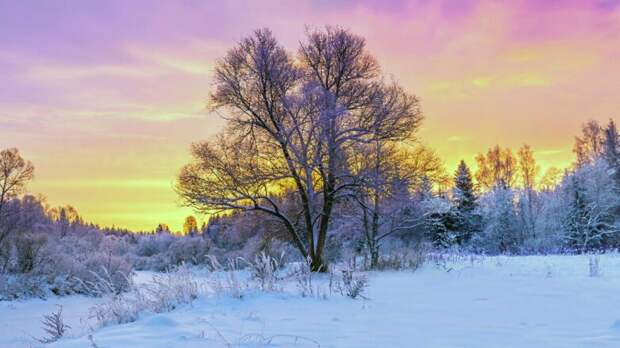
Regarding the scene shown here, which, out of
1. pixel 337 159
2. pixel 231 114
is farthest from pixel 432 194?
pixel 231 114

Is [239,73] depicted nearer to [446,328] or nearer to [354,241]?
[446,328]

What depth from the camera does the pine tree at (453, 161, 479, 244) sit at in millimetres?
39312

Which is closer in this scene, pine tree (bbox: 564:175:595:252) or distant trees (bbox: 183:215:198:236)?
pine tree (bbox: 564:175:595:252)

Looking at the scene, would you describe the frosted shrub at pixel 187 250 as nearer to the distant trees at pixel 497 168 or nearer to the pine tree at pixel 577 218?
the pine tree at pixel 577 218

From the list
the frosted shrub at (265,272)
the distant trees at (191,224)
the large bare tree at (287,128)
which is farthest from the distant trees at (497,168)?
the frosted shrub at (265,272)

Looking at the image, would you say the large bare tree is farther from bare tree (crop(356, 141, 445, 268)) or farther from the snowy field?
the snowy field

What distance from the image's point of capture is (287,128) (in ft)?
56.2

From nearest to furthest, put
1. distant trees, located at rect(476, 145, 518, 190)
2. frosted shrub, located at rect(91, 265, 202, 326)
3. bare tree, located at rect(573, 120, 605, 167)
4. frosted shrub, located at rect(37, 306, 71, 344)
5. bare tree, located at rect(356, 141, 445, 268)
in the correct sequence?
1. frosted shrub, located at rect(37, 306, 71, 344)
2. frosted shrub, located at rect(91, 265, 202, 326)
3. bare tree, located at rect(356, 141, 445, 268)
4. bare tree, located at rect(573, 120, 605, 167)
5. distant trees, located at rect(476, 145, 518, 190)

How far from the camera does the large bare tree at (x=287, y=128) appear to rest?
1642 centimetres

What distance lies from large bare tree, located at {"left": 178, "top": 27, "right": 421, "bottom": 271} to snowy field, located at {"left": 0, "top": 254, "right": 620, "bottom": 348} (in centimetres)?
679

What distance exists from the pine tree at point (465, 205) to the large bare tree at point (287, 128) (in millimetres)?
23237

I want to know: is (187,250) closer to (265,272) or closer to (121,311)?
(265,272)

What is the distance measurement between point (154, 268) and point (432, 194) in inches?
954

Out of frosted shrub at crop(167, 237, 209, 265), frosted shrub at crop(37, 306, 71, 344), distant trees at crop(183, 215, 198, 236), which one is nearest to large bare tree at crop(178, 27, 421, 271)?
frosted shrub at crop(37, 306, 71, 344)
